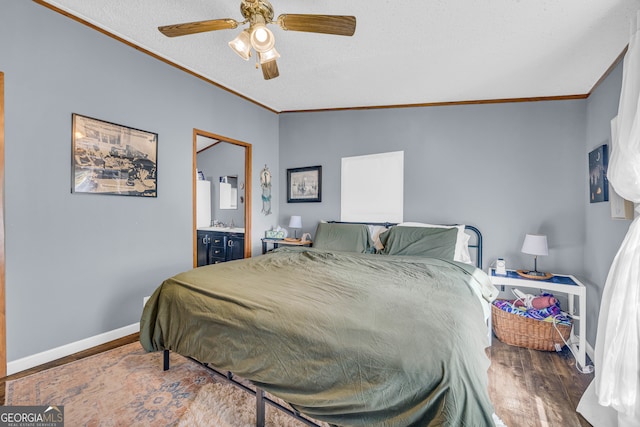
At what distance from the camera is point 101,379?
6.53 ft

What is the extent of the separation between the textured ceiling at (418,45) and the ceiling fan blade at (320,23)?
1.10ft

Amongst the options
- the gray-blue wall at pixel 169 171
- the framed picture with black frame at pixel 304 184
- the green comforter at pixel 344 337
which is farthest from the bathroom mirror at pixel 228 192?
the green comforter at pixel 344 337

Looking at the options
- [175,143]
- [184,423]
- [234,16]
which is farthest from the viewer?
[175,143]

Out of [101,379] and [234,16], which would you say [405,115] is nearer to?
[234,16]

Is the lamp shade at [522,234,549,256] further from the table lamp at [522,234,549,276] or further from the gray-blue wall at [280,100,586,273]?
the gray-blue wall at [280,100,586,273]

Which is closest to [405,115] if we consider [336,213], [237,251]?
[336,213]

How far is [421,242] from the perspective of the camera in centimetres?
292

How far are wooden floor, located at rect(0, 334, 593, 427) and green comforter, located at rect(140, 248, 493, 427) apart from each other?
676 millimetres

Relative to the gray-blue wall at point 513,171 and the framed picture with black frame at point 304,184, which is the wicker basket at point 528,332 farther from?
the framed picture with black frame at point 304,184

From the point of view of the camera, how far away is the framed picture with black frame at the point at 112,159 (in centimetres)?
238

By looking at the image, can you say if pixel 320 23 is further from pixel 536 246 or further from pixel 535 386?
pixel 535 386

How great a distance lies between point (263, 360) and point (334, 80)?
286 centimetres

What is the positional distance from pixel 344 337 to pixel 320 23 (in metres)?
1.81

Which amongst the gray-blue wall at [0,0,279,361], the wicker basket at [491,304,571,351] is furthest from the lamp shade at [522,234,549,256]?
the gray-blue wall at [0,0,279,361]
